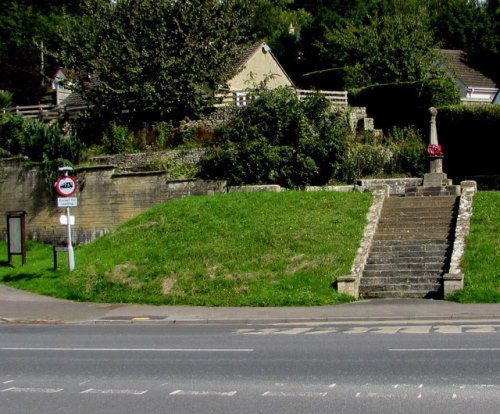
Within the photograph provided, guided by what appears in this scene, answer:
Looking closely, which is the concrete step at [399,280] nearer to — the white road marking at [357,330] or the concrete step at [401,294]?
the concrete step at [401,294]

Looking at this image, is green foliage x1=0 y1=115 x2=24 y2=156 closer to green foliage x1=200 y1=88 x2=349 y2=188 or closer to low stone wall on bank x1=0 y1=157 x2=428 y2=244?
low stone wall on bank x1=0 y1=157 x2=428 y2=244

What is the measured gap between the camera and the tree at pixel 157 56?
3481 centimetres

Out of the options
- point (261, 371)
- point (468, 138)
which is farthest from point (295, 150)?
point (261, 371)

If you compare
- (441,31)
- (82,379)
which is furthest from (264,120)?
(441,31)

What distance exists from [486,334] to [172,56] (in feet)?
77.9

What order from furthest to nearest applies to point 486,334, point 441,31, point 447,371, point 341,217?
point 441,31, point 341,217, point 486,334, point 447,371

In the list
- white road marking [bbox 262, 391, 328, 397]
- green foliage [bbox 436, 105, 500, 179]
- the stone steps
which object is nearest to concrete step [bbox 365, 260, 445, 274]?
the stone steps

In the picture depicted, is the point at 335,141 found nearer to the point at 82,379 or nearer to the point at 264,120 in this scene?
the point at 264,120

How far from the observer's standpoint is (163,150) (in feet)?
111

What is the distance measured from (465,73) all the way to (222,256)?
3268 cm

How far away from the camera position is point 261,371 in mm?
11289

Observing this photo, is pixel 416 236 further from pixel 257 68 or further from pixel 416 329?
pixel 257 68

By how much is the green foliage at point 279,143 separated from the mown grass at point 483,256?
7.27 metres

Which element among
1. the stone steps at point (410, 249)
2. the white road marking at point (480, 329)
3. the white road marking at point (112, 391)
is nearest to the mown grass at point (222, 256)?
the stone steps at point (410, 249)
